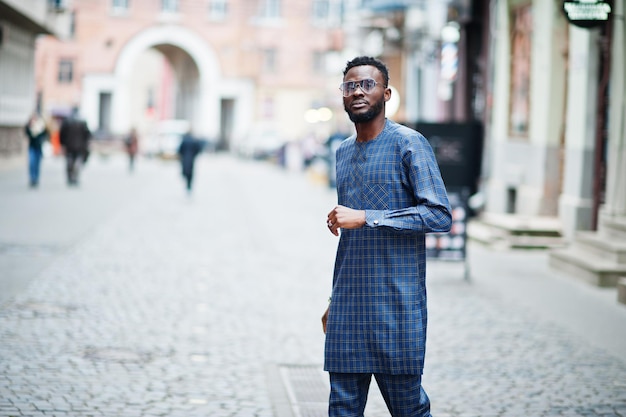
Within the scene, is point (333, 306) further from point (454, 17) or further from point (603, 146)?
point (454, 17)

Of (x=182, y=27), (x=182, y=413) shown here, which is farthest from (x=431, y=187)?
(x=182, y=27)

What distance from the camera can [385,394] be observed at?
458 cm

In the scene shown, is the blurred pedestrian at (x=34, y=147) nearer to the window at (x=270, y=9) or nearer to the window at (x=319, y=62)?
the window at (x=270, y=9)

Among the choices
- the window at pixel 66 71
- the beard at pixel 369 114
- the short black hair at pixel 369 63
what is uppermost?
the window at pixel 66 71

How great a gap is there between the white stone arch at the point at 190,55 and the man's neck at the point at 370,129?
62185mm

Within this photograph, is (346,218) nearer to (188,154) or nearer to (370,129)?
(370,129)

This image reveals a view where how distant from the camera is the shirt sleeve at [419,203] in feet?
14.3

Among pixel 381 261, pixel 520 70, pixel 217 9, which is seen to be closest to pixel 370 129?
pixel 381 261

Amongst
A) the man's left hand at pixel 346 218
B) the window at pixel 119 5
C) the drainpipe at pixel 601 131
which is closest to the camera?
the man's left hand at pixel 346 218

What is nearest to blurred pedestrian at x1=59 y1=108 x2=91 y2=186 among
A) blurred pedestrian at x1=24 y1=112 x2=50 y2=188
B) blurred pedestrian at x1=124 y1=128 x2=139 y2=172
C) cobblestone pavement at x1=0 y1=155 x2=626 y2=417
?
blurred pedestrian at x1=24 y1=112 x2=50 y2=188

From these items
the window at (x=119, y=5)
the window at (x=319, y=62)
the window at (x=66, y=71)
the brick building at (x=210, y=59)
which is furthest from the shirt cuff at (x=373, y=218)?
the window at (x=66, y=71)

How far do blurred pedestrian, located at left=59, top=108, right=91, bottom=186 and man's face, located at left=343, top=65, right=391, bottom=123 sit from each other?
79.9 ft

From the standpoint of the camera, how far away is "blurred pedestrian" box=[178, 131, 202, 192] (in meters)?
26.5

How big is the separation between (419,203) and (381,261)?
0.27 m
